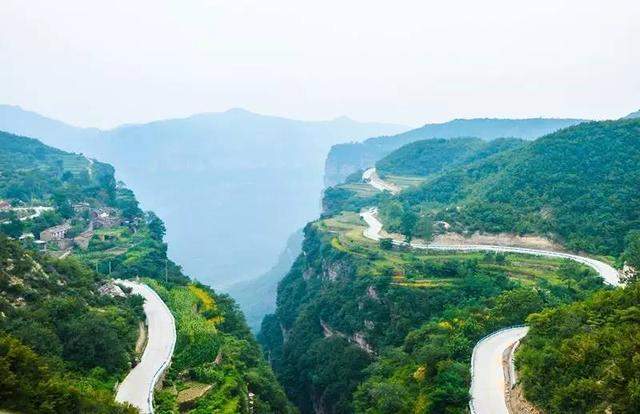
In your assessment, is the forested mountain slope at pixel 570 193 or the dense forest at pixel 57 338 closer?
the dense forest at pixel 57 338

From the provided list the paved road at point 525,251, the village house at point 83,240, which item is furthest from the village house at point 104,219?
the paved road at point 525,251

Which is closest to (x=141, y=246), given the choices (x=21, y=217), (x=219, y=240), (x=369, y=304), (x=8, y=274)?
(x=21, y=217)

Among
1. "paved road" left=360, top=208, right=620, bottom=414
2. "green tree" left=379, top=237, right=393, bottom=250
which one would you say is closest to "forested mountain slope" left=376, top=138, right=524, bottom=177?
"green tree" left=379, top=237, right=393, bottom=250

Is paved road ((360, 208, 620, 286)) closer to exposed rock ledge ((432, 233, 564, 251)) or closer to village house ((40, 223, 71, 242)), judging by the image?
exposed rock ledge ((432, 233, 564, 251))

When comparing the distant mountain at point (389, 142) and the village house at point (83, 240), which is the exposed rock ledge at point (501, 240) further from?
the distant mountain at point (389, 142)

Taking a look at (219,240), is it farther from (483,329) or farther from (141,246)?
(483,329)

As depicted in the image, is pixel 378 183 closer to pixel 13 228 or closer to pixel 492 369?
pixel 13 228
